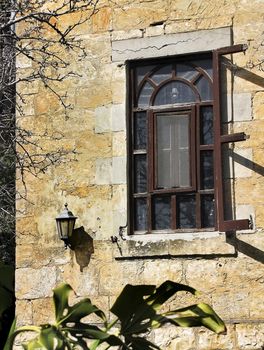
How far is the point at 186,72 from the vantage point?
25.2 ft

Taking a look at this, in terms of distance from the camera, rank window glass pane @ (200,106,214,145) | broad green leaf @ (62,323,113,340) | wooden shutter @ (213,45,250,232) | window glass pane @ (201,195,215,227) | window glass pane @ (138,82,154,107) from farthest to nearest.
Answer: window glass pane @ (138,82,154,107) < window glass pane @ (200,106,214,145) < window glass pane @ (201,195,215,227) < wooden shutter @ (213,45,250,232) < broad green leaf @ (62,323,113,340)

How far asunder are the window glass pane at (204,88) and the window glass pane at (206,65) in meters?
0.07

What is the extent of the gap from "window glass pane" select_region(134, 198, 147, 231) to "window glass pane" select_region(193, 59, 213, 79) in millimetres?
1282

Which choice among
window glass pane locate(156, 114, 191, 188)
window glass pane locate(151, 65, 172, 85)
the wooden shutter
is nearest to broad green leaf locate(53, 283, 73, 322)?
the wooden shutter

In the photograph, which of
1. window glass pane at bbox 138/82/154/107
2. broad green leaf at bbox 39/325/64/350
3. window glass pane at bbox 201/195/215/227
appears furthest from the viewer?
window glass pane at bbox 138/82/154/107

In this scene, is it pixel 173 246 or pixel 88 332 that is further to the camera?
pixel 173 246

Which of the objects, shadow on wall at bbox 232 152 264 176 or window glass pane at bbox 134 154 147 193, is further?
window glass pane at bbox 134 154 147 193

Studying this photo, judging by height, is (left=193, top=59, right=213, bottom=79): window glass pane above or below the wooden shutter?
above

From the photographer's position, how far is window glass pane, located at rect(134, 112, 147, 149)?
7.70 metres

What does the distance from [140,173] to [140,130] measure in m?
0.40

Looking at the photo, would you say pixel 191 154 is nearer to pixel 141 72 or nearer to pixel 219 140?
pixel 219 140

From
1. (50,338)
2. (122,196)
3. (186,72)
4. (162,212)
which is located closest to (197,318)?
(50,338)

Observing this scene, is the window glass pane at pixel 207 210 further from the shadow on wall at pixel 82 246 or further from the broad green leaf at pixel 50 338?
the broad green leaf at pixel 50 338

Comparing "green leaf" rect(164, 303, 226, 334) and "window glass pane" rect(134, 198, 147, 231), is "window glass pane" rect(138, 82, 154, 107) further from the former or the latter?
"green leaf" rect(164, 303, 226, 334)
